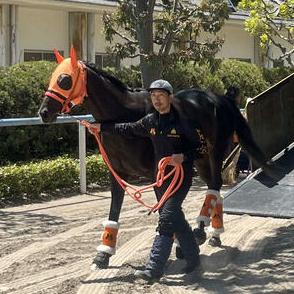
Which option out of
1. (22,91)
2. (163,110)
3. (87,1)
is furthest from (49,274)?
(87,1)

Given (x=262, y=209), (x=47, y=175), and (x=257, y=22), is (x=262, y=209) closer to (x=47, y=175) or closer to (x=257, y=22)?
(x=47, y=175)

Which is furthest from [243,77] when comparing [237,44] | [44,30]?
[237,44]

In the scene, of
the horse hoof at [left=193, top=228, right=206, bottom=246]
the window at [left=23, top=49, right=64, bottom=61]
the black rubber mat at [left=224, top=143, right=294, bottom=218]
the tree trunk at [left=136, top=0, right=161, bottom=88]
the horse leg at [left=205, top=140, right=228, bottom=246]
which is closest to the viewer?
the horse hoof at [left=193, top=228, right=206, bottom=246]

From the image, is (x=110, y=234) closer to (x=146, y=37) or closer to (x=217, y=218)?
(x=217, y=218)

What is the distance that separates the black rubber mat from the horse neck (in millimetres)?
1945

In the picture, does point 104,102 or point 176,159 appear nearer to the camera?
point 176,159

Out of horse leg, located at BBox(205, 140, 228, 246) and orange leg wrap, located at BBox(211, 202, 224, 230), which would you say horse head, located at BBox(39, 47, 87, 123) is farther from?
orange leg wrap, located at BBox(211, 202, 224, 230)

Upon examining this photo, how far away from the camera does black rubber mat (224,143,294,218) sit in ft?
25.2

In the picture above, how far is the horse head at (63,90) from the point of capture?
6.39 metres

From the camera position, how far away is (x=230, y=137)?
7785 millimetres

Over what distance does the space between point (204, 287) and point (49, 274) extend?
152cm

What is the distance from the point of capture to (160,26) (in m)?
12.6

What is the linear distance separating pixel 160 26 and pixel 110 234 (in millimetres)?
6660

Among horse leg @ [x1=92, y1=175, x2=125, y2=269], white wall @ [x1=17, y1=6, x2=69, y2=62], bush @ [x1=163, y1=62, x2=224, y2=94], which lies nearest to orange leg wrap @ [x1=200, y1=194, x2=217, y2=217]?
horse leg @ [x1=92, y1=175, x2=125, y2=269]
